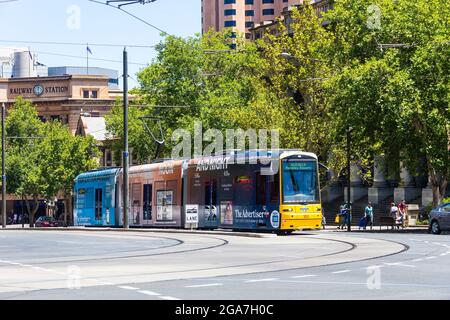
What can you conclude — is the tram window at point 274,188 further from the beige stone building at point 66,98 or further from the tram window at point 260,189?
the beige stone building at point 66,98

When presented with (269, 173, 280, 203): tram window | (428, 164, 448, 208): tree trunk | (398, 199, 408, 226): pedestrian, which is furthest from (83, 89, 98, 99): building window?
(269, 173, 280, 203): tram window

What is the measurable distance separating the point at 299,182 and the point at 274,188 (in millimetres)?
985

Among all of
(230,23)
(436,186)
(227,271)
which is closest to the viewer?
(227,271)

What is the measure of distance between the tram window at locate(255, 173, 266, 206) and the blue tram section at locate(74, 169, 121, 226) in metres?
15.2

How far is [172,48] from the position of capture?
273 ft

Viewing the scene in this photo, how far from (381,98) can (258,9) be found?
135025 mm

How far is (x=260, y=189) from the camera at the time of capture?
41.0 m

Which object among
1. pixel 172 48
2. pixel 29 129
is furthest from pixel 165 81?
pixel 29 129

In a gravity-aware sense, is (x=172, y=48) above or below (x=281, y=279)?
above

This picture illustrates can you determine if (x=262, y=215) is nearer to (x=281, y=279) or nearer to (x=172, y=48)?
(x=281, y=279)

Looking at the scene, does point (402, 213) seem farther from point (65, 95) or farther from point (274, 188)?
point (65, 95)

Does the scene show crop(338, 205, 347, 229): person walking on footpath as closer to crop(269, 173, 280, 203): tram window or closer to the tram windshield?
the tram windshield

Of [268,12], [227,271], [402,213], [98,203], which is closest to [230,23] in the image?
[268,12]

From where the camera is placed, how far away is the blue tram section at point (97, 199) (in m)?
55.6
